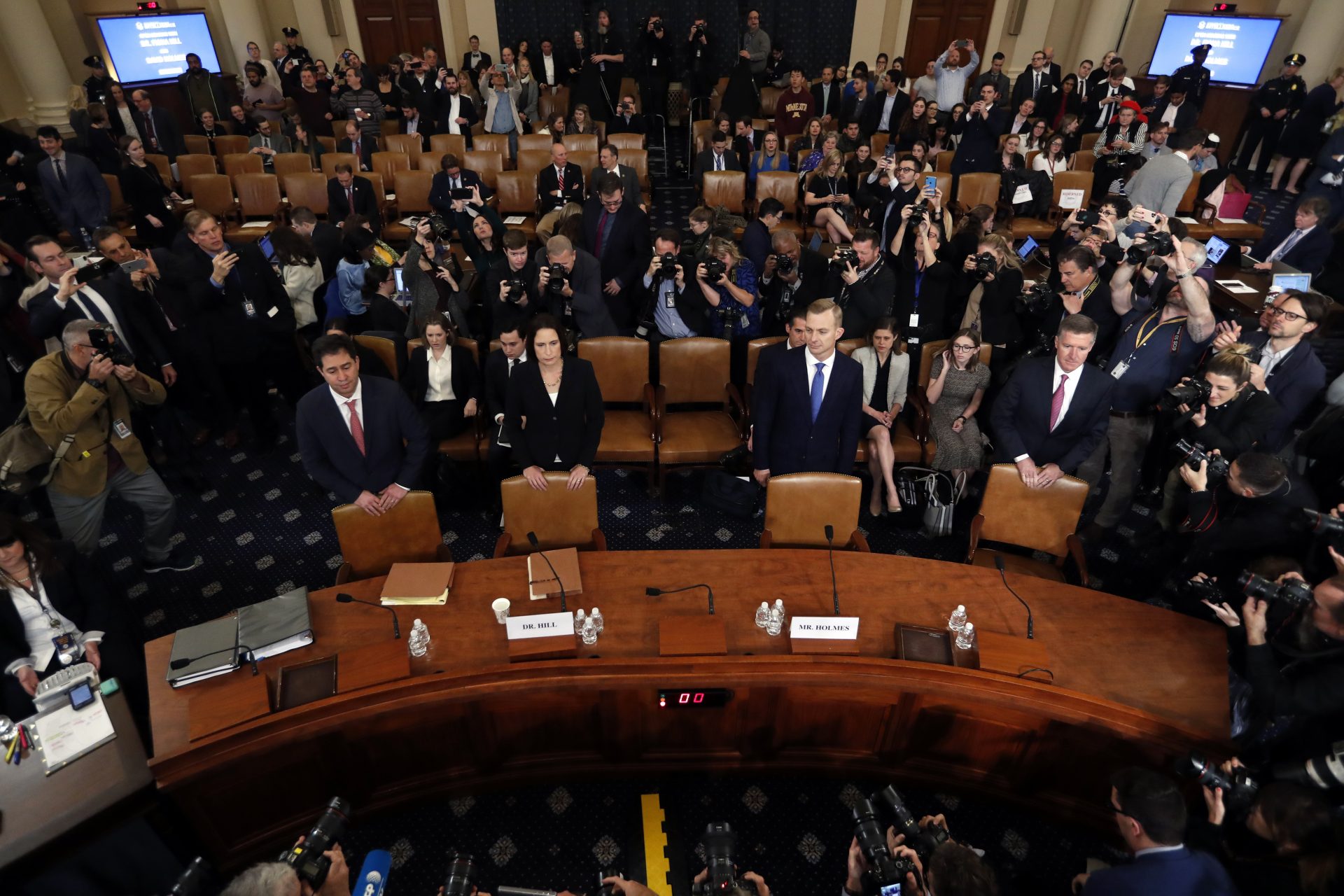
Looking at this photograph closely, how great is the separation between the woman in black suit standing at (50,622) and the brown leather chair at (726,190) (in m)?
6.18

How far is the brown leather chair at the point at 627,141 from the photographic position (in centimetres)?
859

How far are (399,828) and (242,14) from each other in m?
12.7

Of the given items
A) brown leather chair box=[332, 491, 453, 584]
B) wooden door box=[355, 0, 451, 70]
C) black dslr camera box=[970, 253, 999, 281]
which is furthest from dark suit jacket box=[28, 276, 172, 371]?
wooden door box=[355, 0, 451, 70]

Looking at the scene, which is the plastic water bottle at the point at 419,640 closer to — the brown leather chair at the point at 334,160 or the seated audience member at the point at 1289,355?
the seated audience member at the point at 1289,355

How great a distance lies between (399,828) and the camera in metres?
3.06

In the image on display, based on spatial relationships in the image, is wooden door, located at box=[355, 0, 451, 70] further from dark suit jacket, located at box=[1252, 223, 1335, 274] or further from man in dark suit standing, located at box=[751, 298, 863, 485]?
dark suit jacket, located at box=[1252, 223, 1335, 274]

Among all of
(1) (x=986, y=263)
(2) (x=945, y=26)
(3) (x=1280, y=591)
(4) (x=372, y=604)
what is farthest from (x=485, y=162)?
(2) (x=945, y=26)

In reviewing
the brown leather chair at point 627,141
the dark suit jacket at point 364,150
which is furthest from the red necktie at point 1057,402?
the dark suit jacket at point 364,150

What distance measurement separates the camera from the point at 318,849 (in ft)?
6.81

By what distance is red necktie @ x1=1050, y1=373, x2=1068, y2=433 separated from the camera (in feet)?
11.9

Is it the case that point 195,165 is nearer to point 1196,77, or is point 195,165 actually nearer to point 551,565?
point 551,565

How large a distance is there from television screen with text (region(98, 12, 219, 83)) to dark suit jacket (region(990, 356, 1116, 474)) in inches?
487

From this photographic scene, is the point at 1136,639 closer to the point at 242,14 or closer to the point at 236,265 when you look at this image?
the point at 236,265

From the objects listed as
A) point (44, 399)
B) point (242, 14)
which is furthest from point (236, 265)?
point (242, 14)
